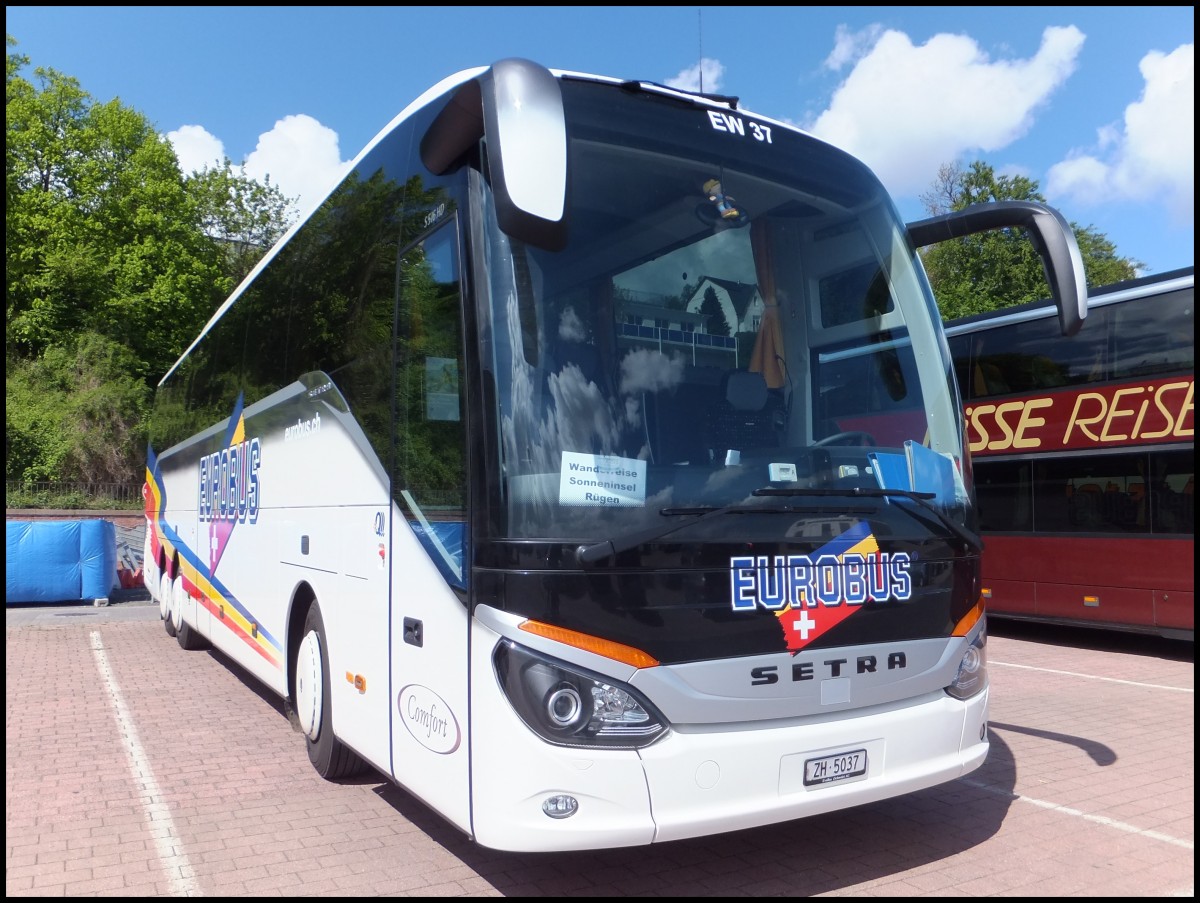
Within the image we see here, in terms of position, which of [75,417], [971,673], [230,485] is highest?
[75,417]

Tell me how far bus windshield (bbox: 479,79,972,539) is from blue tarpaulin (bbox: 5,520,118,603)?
48.7ft

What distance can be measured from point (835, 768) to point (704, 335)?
1.87 m

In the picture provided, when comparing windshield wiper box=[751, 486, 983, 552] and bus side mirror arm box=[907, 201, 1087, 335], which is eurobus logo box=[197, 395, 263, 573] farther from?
bus side mirror arm box=[907, 201, 1087, 335]

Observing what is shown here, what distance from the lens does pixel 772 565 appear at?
408 cm

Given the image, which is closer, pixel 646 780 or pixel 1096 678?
pixel 646 780

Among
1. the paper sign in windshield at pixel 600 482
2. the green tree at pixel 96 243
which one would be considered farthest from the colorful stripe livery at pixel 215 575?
the green tree at pixel 96 243

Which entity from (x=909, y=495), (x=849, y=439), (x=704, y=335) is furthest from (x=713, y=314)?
(x=909, y=495)

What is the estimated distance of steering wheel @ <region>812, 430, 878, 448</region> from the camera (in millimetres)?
4438

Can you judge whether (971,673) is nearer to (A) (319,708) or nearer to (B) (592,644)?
(B) (592,644)

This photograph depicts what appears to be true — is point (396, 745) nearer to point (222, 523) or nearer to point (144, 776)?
point (144, 776)

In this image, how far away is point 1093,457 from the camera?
11.8 metres

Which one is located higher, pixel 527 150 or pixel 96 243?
pixel 96 243

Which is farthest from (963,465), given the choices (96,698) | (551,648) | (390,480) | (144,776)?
(96,698)

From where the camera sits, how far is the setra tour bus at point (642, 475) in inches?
148
